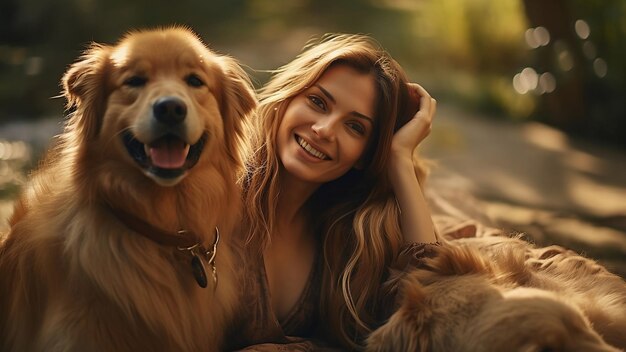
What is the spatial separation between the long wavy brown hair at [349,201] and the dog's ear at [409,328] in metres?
0.59

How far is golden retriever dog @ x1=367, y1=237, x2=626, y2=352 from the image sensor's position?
7.80 feet

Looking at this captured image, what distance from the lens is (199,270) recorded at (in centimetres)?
286

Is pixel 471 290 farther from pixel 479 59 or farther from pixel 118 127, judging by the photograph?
pixel 479 59

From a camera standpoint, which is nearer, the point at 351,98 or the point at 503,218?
the point at 351,98

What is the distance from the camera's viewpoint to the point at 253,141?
3.46 metres

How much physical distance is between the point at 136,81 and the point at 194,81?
0.22 metres

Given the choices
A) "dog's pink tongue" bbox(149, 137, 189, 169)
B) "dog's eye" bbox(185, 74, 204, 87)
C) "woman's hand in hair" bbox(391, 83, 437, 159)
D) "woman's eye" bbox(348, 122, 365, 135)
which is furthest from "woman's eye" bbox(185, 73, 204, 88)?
"woman's hand in hair" bbox(391, 83, 437, 159)

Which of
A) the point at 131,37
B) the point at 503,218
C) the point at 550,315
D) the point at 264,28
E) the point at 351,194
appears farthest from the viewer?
the point at 264,28

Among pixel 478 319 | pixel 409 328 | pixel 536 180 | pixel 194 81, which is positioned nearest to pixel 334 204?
pixel 194 81

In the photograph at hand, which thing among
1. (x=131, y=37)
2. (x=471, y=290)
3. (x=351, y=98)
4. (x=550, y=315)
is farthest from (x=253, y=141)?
(x=550, y=315)

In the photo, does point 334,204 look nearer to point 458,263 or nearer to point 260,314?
point 260,314

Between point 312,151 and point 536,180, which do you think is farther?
point 536,180

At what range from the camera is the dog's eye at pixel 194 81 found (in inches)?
112

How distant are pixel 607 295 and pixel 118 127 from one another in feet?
6.57
